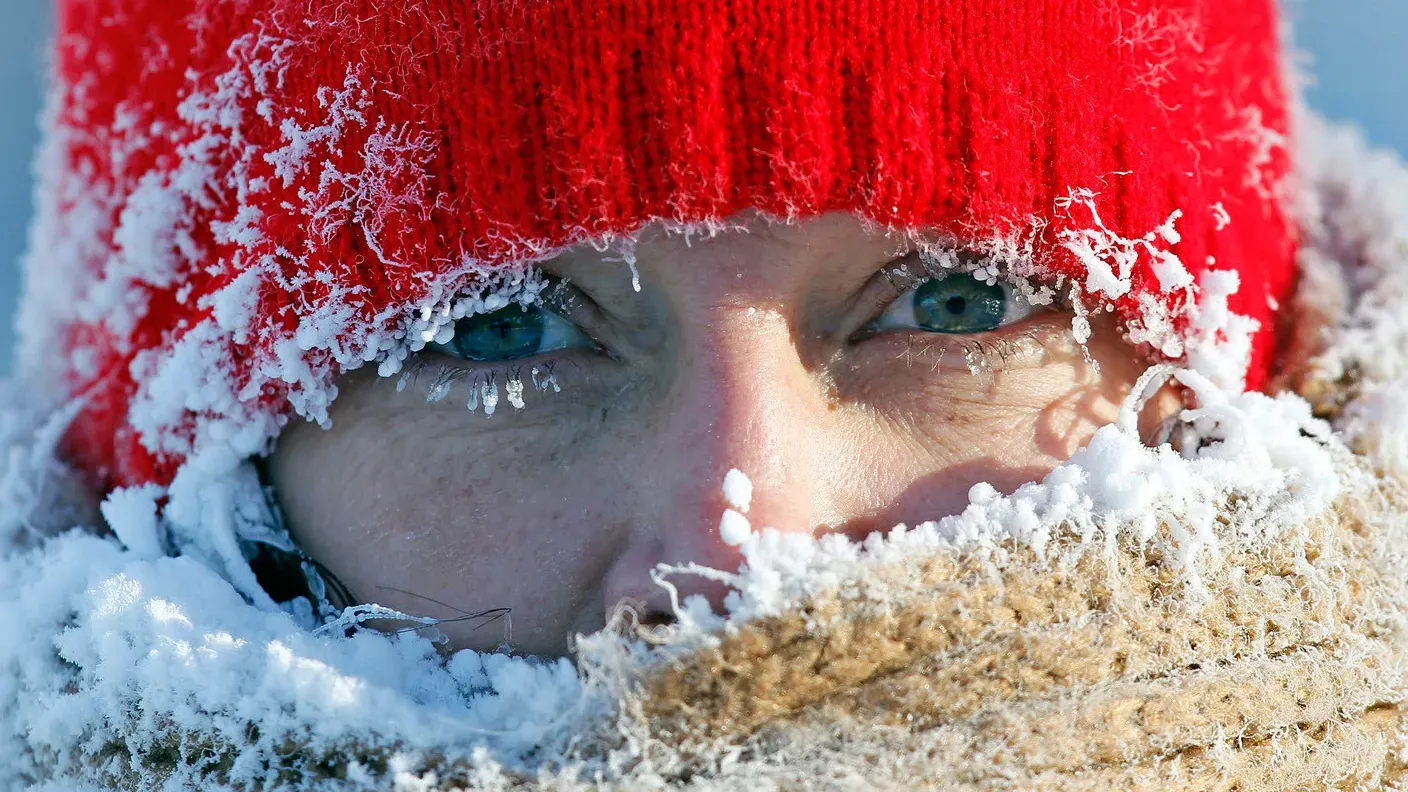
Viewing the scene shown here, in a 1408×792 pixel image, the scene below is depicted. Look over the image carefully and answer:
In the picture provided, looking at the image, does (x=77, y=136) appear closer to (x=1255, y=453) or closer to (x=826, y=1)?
(x=826, y=1)

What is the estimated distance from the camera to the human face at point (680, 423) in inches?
40.9

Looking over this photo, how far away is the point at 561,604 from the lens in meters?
1.07

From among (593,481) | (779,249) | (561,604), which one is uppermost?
(779,249)

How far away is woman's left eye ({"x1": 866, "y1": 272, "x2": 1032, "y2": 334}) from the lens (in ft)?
3.72

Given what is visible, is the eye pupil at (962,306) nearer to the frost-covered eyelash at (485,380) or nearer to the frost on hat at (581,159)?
the frost on hat at (581,159)

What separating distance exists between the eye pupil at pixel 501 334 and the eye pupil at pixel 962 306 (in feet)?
1.16

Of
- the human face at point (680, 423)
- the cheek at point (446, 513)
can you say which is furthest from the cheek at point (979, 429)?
the cheek at point (446, 513)

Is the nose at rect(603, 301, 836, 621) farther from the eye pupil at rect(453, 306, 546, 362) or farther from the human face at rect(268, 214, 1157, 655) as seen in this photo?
the eye pupil at rect(453, 306, 546, 362)

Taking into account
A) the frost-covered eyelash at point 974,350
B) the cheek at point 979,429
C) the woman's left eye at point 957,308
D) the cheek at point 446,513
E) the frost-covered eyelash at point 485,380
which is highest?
the woman's left eye at point 957,308

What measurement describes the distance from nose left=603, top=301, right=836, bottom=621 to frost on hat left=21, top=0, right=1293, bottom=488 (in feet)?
0.37

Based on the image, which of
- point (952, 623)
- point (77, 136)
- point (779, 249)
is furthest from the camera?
point (77, 136)

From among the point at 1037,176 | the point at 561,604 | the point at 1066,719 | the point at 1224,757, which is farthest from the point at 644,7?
the point at 1224,757

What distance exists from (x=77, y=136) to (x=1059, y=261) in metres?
1.09

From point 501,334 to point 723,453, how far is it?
27cm
